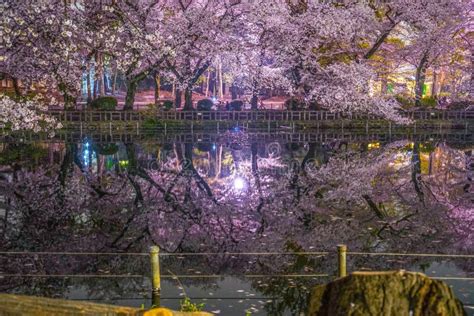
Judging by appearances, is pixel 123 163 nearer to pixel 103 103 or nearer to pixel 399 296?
pixel 103 103

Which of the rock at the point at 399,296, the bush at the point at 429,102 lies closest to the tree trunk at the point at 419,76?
the bush at the point at 429,102

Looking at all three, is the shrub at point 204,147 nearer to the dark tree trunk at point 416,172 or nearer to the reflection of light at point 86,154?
the reflection of light at point 86,154

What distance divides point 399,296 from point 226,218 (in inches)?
566

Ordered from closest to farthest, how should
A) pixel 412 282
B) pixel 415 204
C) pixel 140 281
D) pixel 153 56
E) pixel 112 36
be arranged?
pixel 412 282 → pixel 140 281 → pixel 415 204 → pixel 112 36 → pixel 153 56

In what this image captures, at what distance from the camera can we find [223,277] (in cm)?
1259

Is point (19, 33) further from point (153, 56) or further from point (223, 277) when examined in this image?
point (223, 277)

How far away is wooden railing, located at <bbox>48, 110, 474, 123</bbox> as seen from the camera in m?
40.2

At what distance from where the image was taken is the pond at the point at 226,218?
1209 centimetres

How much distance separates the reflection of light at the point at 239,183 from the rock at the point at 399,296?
1884 cm

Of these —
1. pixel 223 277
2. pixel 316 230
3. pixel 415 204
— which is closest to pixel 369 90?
pixel 415 204

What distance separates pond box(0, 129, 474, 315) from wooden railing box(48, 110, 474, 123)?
5892 millimetres

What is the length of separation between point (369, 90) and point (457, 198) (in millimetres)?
20905

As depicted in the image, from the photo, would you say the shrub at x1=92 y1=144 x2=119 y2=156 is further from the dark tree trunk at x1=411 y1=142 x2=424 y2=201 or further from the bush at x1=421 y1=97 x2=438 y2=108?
the bush at x1=421 y1=97 x2=438 y2=108

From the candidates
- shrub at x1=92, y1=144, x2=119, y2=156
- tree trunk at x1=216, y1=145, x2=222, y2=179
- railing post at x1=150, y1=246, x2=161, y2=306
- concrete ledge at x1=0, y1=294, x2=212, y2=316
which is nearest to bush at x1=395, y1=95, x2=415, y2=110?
Result: tree trunk at x1=216, y1=145, x2=222, y2=179
